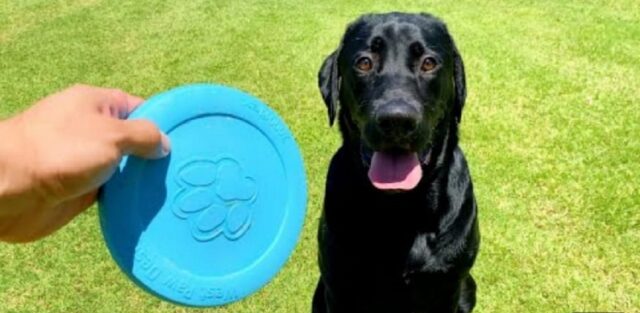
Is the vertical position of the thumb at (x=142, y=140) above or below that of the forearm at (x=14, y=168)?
below

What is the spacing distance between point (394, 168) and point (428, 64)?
1.45ft

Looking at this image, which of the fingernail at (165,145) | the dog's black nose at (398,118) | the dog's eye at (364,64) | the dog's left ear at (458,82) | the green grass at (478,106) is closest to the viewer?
the fingernail at (165,145)

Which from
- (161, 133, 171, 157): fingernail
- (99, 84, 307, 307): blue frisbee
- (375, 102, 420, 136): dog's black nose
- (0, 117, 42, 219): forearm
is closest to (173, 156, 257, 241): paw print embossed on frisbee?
(99, 84, 307, 307): blue frisbee

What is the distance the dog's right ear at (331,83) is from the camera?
340 cm

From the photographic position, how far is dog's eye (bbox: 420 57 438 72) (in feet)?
10.2

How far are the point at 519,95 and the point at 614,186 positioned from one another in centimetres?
136

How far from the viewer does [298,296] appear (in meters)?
4.27

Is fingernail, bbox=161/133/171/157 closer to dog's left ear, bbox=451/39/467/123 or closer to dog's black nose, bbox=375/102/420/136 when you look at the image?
dog's black nose, bbox=375/102/420/136

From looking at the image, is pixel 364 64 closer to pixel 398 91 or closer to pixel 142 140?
pixel 398 91

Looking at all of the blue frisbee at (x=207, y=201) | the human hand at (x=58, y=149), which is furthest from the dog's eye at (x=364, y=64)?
the human hand at (x=58, y=149)

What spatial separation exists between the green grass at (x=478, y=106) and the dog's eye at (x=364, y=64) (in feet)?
5.18

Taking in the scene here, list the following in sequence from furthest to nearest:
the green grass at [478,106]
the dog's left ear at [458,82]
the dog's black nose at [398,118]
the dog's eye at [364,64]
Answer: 1. the green grass at [478,106]
2. the dog's left ear at [458,82]
3. the dog's eye at [364,64]
4. the dog's black nose at [398,118]

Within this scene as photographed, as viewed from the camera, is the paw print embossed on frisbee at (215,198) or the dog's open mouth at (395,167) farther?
the dog's open mouth at (395,167)

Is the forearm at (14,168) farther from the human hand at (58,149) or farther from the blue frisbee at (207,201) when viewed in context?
the blue frisbee at (207,201)
